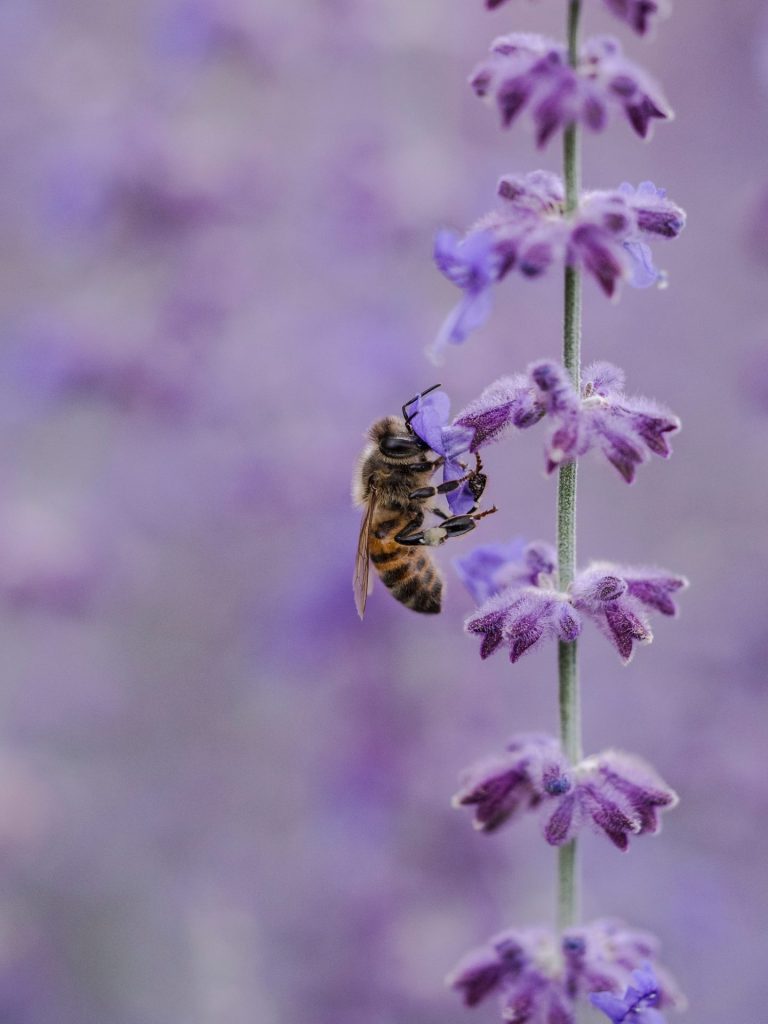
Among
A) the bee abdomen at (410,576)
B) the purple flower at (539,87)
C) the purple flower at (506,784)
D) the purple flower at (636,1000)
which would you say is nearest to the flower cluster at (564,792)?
the purple flower at (506,784)

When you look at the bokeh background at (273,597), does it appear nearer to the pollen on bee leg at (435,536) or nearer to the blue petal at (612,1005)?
the pollen on bee leg at (435,536)

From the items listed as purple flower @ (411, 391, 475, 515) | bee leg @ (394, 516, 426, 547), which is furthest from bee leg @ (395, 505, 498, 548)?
purple flower @ (411, 391, 475, 515)

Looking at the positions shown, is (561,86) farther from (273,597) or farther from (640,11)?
(273,597)

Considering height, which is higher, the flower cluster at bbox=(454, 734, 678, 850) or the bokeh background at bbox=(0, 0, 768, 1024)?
the bokeh background at bbox=(0, 0, 768, 1024)

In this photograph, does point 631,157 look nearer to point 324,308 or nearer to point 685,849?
point 324,308

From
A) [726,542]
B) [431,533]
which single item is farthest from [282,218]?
[431,533]

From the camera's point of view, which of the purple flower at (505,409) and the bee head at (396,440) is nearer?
the purple flower at (505,409)

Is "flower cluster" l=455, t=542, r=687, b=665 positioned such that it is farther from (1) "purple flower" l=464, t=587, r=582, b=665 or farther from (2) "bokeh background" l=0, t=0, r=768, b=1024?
(2) "bokeh background" l=0, t=0, r=768, b=1024
